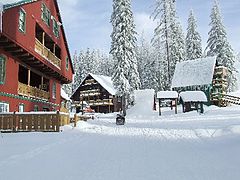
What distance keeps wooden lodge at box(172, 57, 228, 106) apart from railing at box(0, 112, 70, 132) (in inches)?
1232

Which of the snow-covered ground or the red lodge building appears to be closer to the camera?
the snow-covered ground

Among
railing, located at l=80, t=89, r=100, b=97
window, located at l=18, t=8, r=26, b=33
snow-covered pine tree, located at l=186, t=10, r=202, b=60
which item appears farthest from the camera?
railing, located at l=80, t=89, r=100, b=97

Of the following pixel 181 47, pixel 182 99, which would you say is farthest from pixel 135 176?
pixel 181 47

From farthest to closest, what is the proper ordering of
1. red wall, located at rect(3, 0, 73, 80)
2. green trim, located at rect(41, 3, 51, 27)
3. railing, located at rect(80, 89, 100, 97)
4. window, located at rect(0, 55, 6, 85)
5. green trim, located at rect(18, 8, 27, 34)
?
railing, located at rect(80, 89, 100, 97) < green trim, located at rect(41, 3, 51, 27) < green trim, located at rect(18, 8, 27, 34) < window, located at rect(0, 55, 6, 85) < red wall, located at rect(3, 0, 73, 80)

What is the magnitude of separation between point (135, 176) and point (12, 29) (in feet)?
52.1

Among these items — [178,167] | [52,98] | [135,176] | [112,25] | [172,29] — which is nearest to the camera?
[135,176]

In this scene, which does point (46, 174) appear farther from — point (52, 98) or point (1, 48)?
point (52, 98)

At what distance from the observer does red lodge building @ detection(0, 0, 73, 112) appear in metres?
19.3

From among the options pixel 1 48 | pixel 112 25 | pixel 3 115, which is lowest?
pixel 3 115

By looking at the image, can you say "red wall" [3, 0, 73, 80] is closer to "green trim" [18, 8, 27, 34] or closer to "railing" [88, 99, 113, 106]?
"green trim" [18, 8, 27, 34]

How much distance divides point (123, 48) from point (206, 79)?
45.2 ft

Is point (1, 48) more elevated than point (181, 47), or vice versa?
point (181, 47)

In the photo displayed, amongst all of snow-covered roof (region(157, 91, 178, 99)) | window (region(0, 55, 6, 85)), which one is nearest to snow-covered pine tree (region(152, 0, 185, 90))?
snow-covered roof (region(157, 91, 178, 99))

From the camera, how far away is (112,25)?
143ft
